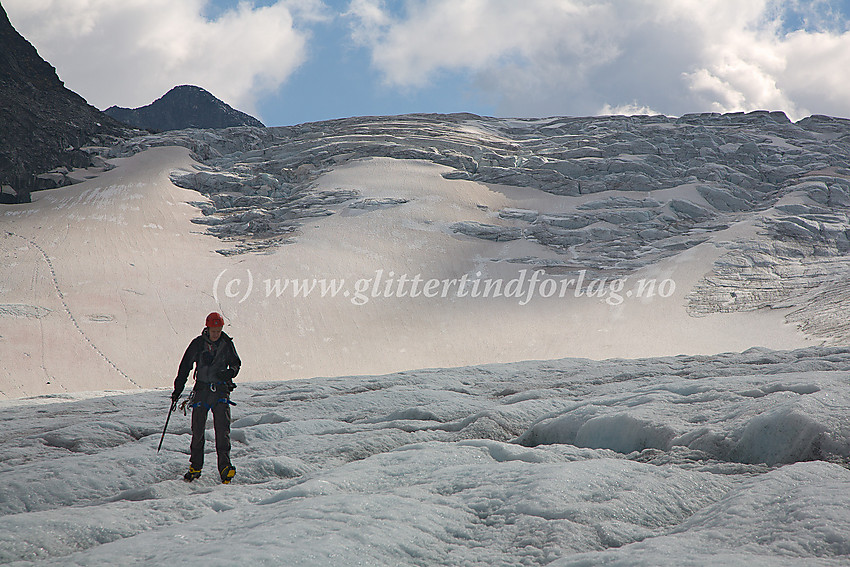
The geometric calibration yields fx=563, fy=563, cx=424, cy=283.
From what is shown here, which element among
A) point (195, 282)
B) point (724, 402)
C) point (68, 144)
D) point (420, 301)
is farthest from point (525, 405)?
point (68, 144)

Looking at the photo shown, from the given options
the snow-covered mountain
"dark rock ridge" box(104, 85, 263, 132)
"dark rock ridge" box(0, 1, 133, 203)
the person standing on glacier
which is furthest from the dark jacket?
"dark rock ridge" box(104, 85, 263, 132)

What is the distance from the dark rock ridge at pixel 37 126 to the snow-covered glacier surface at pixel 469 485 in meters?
43.9

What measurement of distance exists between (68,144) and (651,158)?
174ft

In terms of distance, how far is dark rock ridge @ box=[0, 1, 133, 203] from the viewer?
4512 cm

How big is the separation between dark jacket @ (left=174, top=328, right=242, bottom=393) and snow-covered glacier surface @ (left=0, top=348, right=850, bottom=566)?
1131 mm

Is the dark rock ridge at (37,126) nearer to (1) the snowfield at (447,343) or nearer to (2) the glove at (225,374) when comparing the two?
(1) the snowfield at (447,343)

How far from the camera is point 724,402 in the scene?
7719 millimetres

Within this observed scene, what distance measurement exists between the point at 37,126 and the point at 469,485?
61.9 meters

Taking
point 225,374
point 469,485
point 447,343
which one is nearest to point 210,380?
point 225,374

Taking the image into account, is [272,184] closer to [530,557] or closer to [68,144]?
[68,144]

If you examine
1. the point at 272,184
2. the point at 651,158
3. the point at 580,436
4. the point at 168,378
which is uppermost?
the point at 651,158

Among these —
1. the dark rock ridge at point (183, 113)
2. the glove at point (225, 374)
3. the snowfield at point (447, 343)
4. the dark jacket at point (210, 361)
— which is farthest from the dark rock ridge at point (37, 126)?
the dark rock ridge at point (183, 113)

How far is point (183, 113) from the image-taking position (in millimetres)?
121875

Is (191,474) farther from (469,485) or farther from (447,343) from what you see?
(447,343)
